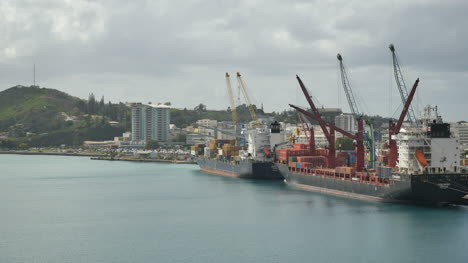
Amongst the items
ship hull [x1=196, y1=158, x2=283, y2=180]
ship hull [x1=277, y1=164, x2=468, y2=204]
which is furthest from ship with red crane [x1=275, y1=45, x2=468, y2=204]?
ship hull [x1=196, y1=158, x2=283, y2=180]

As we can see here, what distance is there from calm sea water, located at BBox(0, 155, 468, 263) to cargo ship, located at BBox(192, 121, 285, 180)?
14.2 metres

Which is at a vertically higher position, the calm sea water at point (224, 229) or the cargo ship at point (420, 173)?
the cargo ship at point (420, 173)

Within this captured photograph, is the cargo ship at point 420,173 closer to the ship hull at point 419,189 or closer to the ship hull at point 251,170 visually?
the ship hull at point 419,189

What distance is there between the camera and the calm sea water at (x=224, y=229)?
3609 cm

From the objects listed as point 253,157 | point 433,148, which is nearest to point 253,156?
point 253,157

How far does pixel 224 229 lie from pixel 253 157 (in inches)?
1623

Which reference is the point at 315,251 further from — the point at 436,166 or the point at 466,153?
the point at 466,153

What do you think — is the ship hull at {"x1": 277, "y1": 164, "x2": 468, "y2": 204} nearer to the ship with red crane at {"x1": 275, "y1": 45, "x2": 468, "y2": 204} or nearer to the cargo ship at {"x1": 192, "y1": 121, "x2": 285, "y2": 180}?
the ship with red crane at {"x1": 275, "y1": 45, "x2": 468, "y2": 204}

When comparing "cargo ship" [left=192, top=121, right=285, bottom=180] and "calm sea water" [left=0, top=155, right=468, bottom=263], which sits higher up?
"cargo ship" [left=192, top=121, right=285, bottom=180]

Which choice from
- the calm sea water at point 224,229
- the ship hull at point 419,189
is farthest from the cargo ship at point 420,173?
the calm sea water at point 224,229

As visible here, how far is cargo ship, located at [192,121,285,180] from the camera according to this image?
8006 centimetres

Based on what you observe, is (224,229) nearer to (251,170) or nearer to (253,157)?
(251,170)

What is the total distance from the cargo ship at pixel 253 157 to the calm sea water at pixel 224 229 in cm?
1422

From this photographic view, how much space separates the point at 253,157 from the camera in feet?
277
